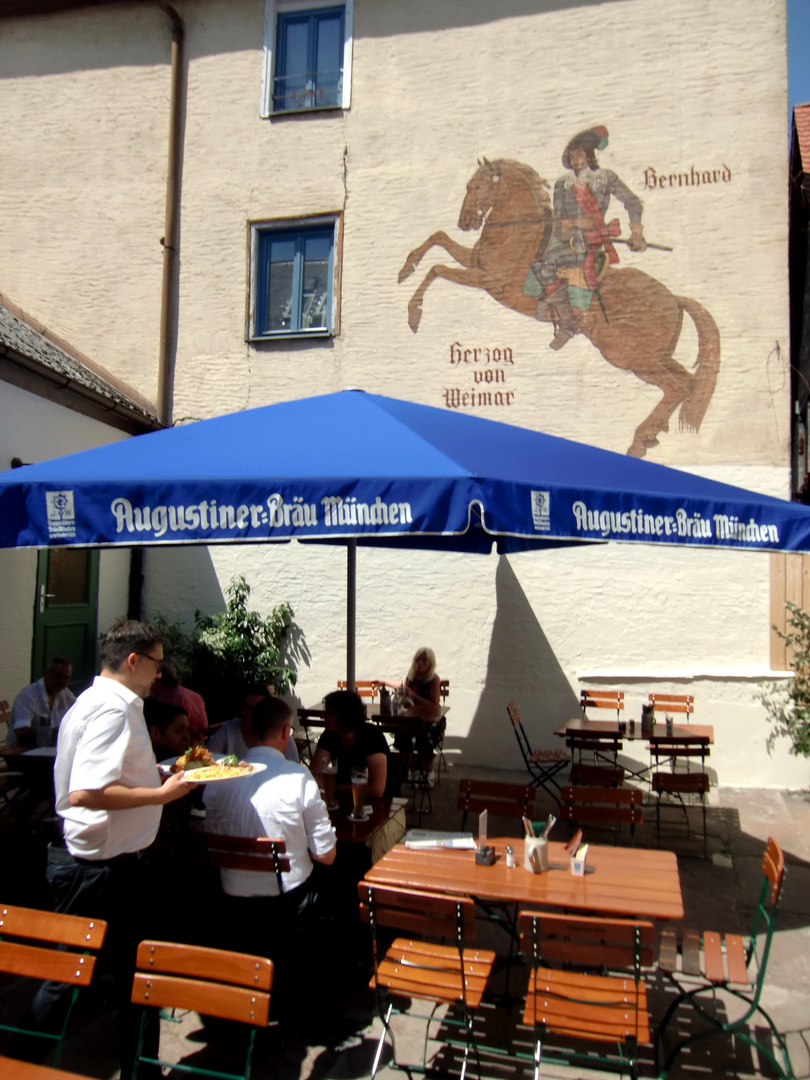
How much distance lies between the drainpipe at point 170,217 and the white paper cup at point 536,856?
839cm

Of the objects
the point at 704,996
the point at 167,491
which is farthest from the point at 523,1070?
the point at 167,491

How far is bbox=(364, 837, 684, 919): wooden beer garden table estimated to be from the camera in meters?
3.60

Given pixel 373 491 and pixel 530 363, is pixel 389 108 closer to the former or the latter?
pixel 530 363

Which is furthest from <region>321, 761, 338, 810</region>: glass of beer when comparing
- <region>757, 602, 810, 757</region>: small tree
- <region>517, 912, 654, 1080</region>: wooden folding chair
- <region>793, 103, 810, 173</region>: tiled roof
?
<region>793, 103, 810, 173</region>: tiled roof

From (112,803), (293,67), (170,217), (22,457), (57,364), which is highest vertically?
(293,67)

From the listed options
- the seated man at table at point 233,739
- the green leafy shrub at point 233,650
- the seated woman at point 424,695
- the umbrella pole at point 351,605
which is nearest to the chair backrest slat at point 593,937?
the seated man at table at point 233,739

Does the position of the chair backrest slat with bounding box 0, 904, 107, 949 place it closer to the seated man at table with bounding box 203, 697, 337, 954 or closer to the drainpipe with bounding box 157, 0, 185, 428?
the seated man at table with bounding box 203, 697, 337, 954

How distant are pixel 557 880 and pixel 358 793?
1258 mm

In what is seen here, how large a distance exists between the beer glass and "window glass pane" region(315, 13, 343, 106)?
30.8 feet

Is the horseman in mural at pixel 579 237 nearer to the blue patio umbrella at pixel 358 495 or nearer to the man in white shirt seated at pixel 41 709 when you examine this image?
the blue patio umbrella at pixel 358 495

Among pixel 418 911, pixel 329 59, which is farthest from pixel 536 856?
pixel 329 59

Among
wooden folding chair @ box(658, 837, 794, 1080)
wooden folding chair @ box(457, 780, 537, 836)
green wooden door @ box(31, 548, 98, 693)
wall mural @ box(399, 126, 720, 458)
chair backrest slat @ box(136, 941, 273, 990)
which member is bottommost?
wooden folding chair @ box(658, 837, 794, 1080)

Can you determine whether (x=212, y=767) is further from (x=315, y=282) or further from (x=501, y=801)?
(x=315, y=282)

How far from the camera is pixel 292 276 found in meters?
11.0
